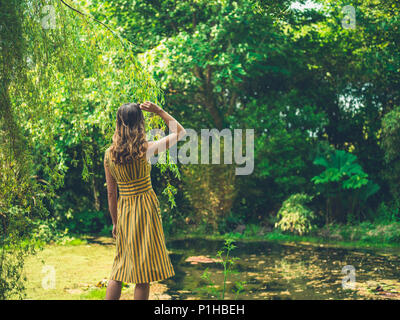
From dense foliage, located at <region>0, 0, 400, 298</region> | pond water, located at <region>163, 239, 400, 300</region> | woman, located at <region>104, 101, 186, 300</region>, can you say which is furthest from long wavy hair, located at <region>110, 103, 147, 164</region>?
dense foliage, located at <region>0, 0, 400, 298</region>

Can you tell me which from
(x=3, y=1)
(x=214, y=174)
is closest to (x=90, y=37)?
(x=3, y=1)

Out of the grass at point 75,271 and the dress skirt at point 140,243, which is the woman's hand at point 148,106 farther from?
the grass at point 75,271

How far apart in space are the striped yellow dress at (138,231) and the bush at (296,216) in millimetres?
6824

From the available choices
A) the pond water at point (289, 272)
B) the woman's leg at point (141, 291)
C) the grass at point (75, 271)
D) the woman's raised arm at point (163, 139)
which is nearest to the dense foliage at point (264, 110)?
the grass at point (75, 271)

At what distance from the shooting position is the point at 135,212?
3.28m

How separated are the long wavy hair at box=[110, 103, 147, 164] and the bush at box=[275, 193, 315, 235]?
278 inches

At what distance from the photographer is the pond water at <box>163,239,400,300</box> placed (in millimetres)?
5617

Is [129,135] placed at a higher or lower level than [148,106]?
lower

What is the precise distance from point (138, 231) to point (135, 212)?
14 centimetres

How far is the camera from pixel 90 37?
15.0ft

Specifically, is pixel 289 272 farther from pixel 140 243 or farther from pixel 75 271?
pixel 140 243

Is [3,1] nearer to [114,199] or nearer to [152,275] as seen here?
[114,199]

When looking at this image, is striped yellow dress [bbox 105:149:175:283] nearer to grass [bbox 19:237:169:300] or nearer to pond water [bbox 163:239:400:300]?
pond water [bbox 163:239:400:300]

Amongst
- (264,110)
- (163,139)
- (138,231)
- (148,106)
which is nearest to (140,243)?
(138,231)
